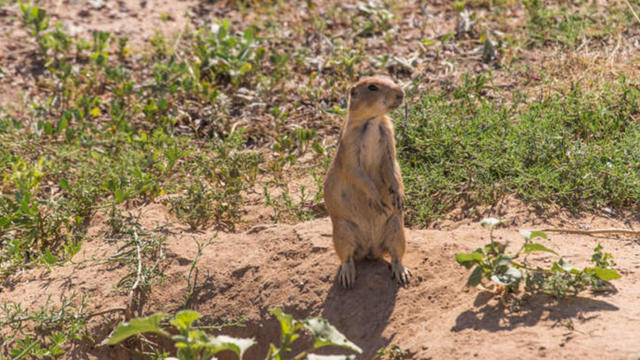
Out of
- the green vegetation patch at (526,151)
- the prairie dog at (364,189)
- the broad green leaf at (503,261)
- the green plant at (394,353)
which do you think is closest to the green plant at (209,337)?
the green plant at (394,353)

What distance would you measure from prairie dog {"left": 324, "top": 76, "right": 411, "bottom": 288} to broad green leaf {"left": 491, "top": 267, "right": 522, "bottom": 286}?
789 mm

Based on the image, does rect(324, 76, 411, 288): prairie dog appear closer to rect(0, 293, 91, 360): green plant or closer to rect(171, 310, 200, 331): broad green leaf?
rect(171, 310, 200, 331): broad green leaf

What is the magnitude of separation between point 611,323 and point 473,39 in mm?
5018

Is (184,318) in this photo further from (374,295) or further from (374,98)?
(374,98)

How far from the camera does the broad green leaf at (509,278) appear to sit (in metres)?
3.51

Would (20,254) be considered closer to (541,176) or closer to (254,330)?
(254,330)

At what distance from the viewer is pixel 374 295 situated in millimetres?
4188

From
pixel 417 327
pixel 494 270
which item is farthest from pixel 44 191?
pixel 494 270

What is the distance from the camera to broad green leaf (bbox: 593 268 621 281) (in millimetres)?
3524

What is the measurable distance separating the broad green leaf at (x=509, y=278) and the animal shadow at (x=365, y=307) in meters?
0.74

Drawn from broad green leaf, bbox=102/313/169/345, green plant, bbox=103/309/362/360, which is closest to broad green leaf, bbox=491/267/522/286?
green plant, bbox=103/309/362/360

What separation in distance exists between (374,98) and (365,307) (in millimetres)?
1277

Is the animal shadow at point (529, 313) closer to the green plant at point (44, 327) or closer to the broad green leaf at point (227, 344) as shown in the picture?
the broad green leaf at point (227, 344)

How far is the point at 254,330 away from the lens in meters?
4.37
